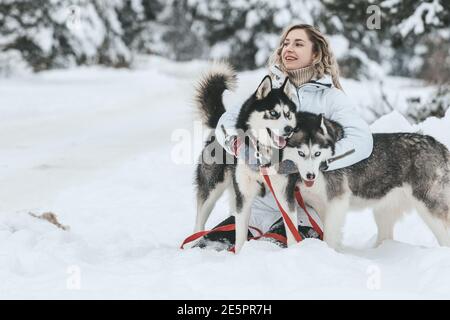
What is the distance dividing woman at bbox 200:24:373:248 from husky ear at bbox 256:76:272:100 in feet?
0.95

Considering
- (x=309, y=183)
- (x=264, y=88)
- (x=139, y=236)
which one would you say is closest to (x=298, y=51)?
(x=264, y=88)

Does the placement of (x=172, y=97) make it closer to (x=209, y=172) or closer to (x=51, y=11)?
(x=51, y=11)

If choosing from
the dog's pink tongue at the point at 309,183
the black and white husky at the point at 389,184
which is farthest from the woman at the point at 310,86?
the dog's pink tongue at the point at 309,183

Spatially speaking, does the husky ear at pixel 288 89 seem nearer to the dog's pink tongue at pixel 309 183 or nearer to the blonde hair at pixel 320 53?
the blonde hair at pixel 320 53

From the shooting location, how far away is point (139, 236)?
4836 mm

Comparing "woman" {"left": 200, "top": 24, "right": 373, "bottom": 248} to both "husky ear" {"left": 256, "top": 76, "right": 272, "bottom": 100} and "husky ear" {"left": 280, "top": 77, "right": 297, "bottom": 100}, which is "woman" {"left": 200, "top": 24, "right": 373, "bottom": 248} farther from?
"husky ear" {"left": 256, "top": 76, "right": 272, "bottom": 100}

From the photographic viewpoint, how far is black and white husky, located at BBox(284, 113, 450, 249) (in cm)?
354

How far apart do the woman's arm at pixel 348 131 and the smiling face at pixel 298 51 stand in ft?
0.85

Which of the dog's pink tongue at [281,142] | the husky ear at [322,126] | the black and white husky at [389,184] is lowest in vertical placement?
the black and white husky at [389,184]

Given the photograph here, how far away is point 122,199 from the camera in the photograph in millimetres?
5957

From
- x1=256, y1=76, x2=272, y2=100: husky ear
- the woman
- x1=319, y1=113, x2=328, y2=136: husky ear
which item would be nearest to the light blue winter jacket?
the woman

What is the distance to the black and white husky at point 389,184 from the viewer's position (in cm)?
354

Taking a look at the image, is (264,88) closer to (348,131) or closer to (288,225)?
(348,131)

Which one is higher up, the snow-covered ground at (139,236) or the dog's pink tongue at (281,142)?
the dog's pink tongue at (281,142)
